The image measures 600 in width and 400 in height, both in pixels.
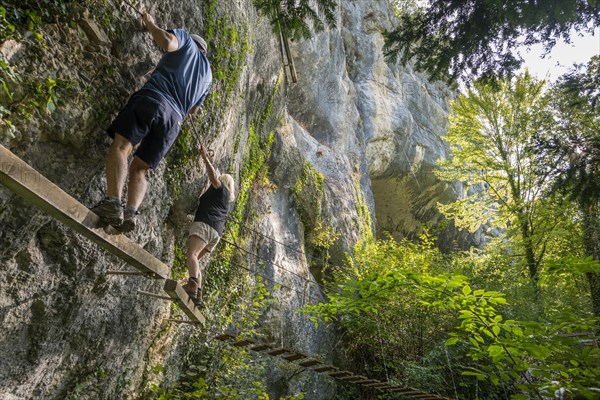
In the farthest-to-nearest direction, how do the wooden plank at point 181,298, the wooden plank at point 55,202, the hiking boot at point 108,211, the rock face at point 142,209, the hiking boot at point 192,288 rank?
the hiking boot at point 192,288
the wooden plank at point 181,298
the rock face at point 142,209
the hiking boot at point 108,211
the wooden plank at point 55,202

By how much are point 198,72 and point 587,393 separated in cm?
377

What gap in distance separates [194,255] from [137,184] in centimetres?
171

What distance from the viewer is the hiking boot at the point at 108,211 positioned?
2537mm

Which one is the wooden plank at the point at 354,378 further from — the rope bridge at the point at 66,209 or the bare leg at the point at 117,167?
the bare leg at the point at 117,167

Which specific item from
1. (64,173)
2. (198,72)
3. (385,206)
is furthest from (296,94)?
(64,173)

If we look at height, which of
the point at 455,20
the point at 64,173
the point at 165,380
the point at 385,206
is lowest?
the point at 165,380

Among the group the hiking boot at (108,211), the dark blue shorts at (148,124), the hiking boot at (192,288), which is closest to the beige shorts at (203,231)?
the hiking boot at (192,288)

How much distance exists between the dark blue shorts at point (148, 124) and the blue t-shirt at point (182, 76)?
102 mm

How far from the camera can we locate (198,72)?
146 inches

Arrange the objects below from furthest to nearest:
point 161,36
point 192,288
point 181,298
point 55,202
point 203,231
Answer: point 203,231
point 192,288
point 181,298
point 161,36
point 55,202

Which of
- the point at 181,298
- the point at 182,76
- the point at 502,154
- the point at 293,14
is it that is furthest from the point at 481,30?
the point at 502,154

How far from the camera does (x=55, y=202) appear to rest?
2189 millimetres

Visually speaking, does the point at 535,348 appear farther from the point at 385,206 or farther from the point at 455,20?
the point at 385,206

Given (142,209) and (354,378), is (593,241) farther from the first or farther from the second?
(142,209)
